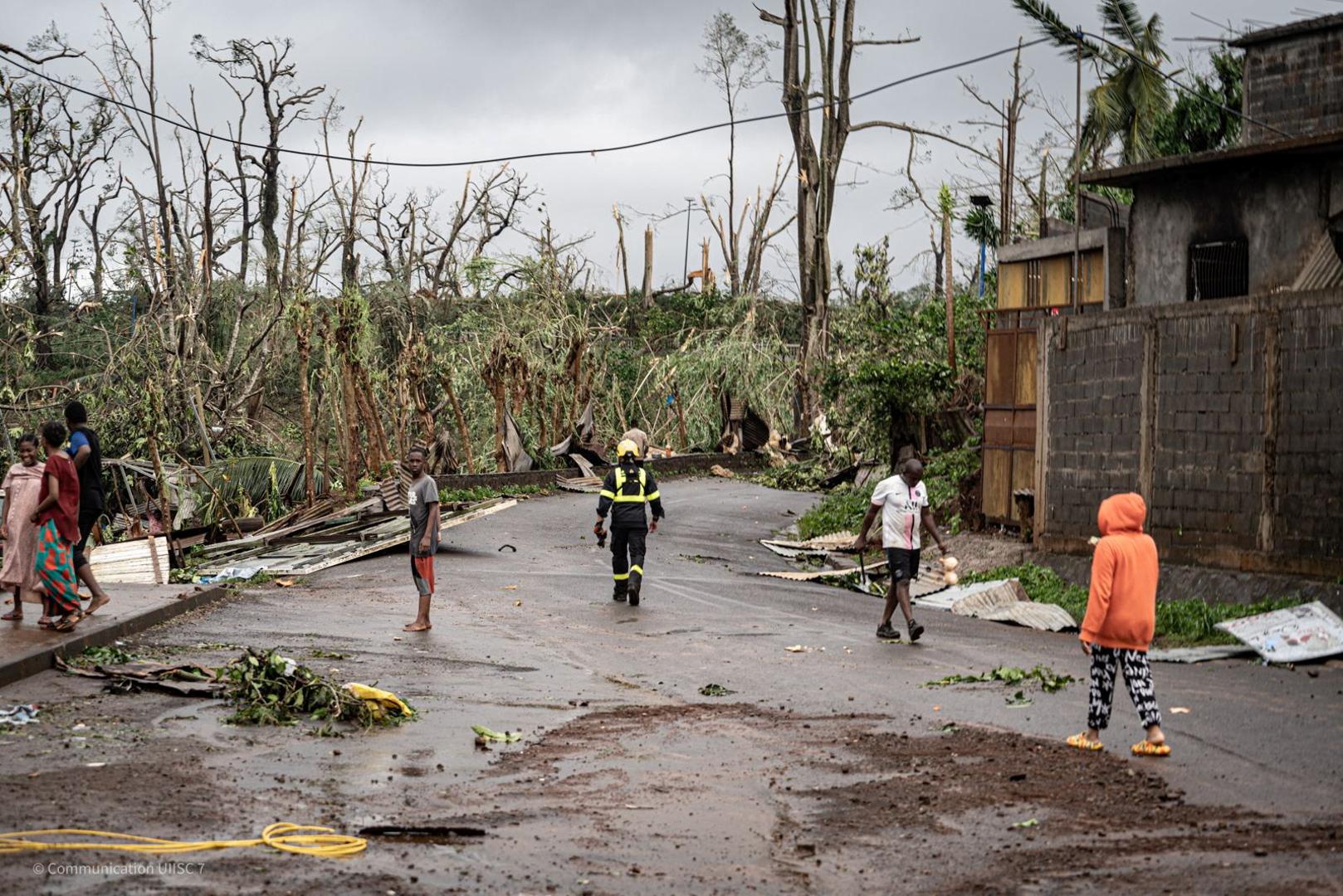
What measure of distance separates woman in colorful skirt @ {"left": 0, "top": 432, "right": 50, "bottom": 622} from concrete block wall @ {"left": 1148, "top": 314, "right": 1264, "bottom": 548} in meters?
10.8

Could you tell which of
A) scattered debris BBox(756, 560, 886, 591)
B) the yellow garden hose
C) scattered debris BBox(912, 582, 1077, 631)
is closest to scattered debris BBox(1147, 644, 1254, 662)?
scattered debris BBox(912, 582, 1077, 631)

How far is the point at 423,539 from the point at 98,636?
9.94 feet

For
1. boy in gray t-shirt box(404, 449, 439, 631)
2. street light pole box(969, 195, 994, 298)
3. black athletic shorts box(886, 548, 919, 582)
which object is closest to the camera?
black athletic shorts box(886, 548, 919, 582)

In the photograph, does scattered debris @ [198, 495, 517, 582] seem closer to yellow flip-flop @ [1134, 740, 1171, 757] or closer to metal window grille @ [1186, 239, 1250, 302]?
metal window grille @ [1186, 239, 1250, 302]

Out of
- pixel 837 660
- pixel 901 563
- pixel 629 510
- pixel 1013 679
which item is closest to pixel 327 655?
pixel 837 660

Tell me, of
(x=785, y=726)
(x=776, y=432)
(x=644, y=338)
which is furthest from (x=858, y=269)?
(x=785, y=726)

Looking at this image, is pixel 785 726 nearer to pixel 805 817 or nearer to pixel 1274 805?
pixel 805 817

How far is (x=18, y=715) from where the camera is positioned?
8.53 m

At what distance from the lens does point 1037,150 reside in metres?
47.9

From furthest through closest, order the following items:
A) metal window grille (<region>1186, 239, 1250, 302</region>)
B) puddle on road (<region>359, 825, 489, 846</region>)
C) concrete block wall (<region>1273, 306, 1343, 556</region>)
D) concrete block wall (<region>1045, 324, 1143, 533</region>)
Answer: metal window grille (<region>1186, 239, 1250, 302</region>) → concrete block wall (<region>1045, 324, 1143, 533</region>) → concrete block wall (<region>1273, 306, 1343, 556</region>) → puddle on road (<region>359, 825, 489, 846</region>)

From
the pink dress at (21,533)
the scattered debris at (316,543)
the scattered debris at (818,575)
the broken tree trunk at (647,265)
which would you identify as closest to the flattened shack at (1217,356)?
the scattered debris at (818,575)

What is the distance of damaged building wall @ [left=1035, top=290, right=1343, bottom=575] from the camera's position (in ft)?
42.4

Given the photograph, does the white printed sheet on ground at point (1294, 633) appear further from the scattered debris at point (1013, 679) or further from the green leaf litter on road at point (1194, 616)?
the scattered debris at point (1013, 679)

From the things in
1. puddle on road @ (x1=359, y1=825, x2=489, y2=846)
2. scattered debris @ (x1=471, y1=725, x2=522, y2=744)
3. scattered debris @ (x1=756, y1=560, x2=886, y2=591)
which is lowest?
scattered debris @ (x1=756, y1=560, x2=886, y2=591)
